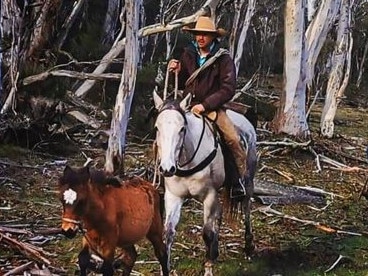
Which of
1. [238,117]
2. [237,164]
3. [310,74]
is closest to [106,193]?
[237,164]

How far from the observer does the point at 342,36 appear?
1953 cm

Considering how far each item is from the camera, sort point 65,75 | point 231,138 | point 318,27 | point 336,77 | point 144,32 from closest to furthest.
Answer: point 231,138 < point 144,32 < point 65,75 < point 318,27 < point 336,77

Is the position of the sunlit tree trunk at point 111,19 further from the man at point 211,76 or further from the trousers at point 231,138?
the trousers at point 231,138

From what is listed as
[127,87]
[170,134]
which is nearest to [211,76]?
[170,134]

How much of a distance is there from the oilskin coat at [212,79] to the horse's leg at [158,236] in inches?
45.4

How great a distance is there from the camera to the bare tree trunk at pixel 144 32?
11.2 m

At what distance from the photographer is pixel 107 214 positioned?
17.1 ft

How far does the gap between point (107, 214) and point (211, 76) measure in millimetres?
1994

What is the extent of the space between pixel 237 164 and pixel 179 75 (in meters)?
0.96

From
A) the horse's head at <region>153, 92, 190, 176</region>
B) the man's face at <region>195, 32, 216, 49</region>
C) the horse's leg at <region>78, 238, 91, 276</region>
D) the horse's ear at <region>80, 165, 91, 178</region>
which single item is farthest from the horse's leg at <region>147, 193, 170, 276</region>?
the man's face at <region>195, 32, 216, 49</region>

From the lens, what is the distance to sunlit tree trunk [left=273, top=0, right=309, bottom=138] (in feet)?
51.3

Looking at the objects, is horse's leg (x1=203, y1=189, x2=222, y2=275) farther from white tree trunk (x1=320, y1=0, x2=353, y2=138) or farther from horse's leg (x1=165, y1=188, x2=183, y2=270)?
white tree trunk (x1=320, y1=0, x2=353, y2=138)

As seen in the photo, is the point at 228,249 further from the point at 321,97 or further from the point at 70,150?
the point at 321,97

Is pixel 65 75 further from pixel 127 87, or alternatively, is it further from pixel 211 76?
pixel 211 76
